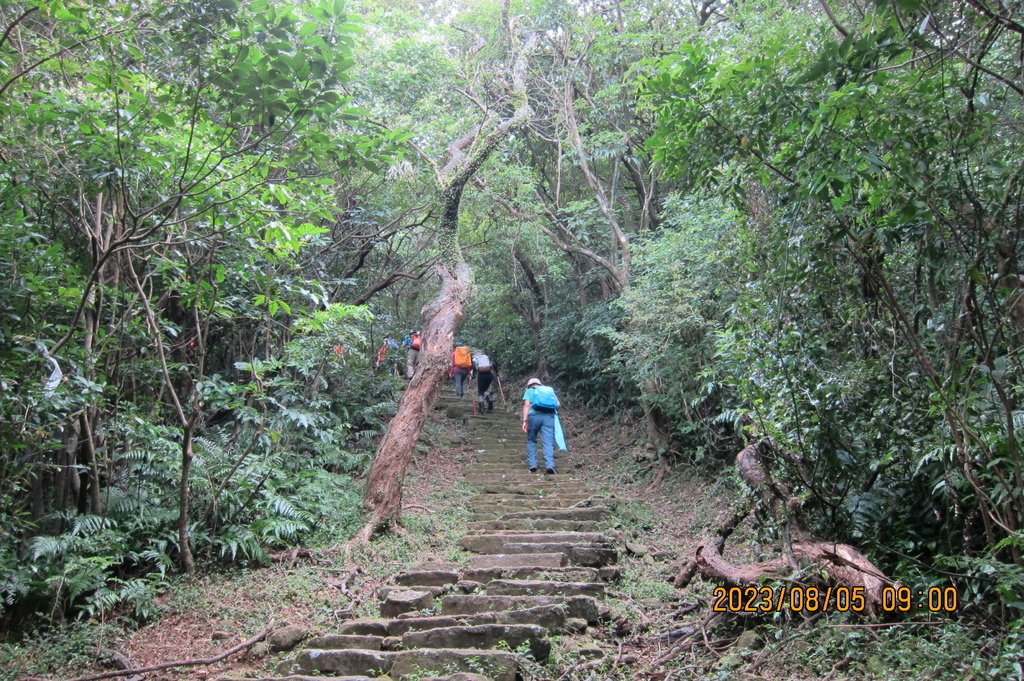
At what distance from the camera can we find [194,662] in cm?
552

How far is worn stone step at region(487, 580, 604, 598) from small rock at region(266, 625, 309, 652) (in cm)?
176

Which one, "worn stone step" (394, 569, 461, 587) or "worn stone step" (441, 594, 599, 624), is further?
"worn stone step" (394, 569, 461, 587)

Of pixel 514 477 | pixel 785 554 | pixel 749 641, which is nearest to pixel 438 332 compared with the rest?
pixel 514 477

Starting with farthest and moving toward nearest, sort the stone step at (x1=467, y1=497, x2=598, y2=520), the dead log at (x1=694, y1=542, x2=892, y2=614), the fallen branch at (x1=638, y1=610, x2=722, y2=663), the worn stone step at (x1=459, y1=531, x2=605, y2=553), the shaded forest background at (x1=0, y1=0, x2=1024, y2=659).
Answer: the stone step at (x1=467, y1=497, x2=598, y2=520) < the worn stone step at (x1=459, y1=531, x2=605, y2=553) < the fallen branch at (x1=638, y1=610, x2=722, y2=663) < the dead log at (x1=694, y1=542, x2=892, y2=614) < the shaded forest background at (x1=0, y1=0, x2=1024, y2=659)

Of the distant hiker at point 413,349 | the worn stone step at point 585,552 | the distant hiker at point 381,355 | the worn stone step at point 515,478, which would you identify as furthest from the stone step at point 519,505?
the distant hiker at point 381,355

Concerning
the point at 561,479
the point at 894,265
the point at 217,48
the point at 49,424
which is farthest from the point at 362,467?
the point at 894,265

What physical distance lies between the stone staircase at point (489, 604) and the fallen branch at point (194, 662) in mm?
512

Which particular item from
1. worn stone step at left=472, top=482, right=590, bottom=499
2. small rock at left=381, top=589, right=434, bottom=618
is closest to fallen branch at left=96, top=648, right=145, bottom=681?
small rock at left=381, top=589, right=434, bottom=618

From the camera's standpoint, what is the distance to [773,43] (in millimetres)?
4191

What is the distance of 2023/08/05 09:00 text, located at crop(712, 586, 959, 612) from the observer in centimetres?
411

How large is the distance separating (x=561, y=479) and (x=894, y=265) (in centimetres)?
710

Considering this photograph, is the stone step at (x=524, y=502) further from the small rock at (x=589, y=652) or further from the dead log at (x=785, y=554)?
the small rock at (x=589, y=652)

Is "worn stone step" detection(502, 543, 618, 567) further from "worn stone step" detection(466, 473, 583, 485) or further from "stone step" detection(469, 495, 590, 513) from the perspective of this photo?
"worn stone step" detection(466, 473, 583, 485)

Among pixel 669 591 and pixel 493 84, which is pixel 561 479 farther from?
pixel 493 84
